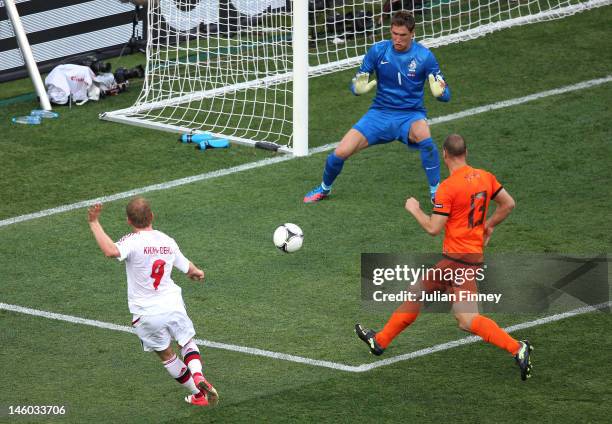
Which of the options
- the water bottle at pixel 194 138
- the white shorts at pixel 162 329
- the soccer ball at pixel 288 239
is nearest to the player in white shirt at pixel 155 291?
the white shorts at pixel 162 329

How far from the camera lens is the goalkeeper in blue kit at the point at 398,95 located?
12352 millimetres

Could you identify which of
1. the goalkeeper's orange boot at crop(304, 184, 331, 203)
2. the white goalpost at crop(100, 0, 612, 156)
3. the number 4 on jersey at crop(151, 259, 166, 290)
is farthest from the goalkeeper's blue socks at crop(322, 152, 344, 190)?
the number 4 on jersey at crop(151, 259, 166, 290)

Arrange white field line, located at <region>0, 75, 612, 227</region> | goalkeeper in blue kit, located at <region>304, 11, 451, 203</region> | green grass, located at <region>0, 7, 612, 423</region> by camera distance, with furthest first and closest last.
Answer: white field line, located at <region>0, 75, 612, 227</region> < goalkeeper in blue kit, located at <region>304, 11, 451, 203</region> < green grass, located at <region>0, 7, 612, 423</region>

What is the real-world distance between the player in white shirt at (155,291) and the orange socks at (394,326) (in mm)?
1501

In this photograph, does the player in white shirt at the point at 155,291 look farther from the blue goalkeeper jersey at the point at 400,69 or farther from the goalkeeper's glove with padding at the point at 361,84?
the blue goalkeeper jersey at the point at 400,69

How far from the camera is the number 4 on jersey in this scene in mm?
8422

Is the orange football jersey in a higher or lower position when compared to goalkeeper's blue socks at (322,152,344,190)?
higher

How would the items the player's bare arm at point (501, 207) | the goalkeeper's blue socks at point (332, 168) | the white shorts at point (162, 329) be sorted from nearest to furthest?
the white shorts at point (162, 329)
the player's bare arm at point (501, 207)
the goalkeeper's blue socks at point (332, 168)

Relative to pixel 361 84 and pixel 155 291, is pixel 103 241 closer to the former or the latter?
pixel 155 291

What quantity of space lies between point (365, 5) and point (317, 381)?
1066 cm

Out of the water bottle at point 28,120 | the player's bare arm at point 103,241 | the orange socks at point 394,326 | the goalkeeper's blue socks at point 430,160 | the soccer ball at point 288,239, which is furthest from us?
the water bottle at point 28,120

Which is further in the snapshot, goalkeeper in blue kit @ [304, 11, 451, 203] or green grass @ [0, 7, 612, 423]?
goalkeeper in blue kit @ [304, 11, 451, 203]

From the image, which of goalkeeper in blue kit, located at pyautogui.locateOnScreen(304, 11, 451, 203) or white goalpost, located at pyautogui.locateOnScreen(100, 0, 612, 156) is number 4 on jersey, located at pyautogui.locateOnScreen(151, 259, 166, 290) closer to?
goalkeeper in blue kit, located at pyautogui.locateOnScreen(304, 11, 451, 203)

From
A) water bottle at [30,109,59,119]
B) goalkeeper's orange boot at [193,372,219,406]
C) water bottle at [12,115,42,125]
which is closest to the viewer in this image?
goalkeeper's orange boot at [193,372,219,406]
